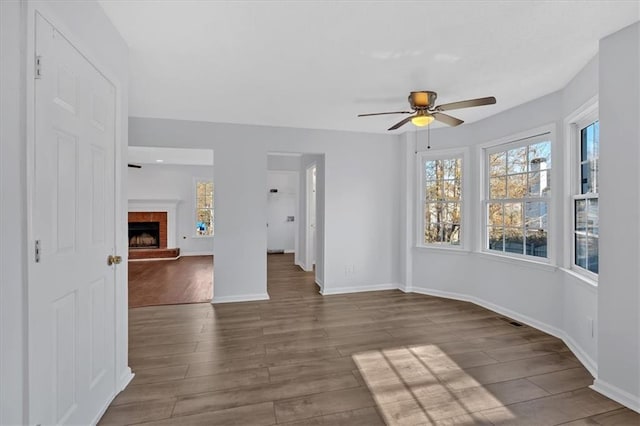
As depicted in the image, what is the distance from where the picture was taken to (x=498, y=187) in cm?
400

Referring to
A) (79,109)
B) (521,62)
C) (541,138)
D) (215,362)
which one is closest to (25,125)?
(79,109)

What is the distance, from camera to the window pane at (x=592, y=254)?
2672mm

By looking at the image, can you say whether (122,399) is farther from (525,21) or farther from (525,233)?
(525,233)

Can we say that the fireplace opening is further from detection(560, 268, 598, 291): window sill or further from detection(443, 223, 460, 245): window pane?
detection(560, 268, 598, 291): window sill

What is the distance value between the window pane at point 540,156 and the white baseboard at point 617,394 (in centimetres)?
215

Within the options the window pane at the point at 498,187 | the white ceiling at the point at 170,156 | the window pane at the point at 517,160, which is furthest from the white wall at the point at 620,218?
the white ceiling at the point at 170,156

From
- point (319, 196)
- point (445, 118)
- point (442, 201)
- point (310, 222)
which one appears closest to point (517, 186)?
point (442, 201)

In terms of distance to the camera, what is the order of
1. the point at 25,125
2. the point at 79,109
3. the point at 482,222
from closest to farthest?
the point at 25,125
the point at 79,109
the point at 482,222

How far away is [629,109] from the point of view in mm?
2074

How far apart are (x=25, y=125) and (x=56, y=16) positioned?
0.63 metres

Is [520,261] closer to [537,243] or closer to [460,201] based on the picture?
[537,243]

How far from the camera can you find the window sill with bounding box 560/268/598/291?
250 centimetres

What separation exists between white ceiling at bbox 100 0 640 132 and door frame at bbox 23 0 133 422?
43cm

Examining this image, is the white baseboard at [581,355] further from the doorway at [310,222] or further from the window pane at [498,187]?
the doorway at [310,222]
